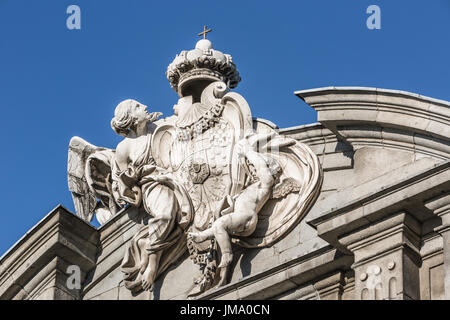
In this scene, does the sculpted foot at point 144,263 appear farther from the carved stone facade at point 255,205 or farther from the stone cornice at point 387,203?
the stone cornice at point 387,203

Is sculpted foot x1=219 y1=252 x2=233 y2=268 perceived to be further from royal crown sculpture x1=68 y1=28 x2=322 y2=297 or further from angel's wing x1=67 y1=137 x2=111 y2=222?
angel's wing x1=67 y1=137 x2=111 y2=222

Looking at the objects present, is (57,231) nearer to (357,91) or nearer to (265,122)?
(265,122)

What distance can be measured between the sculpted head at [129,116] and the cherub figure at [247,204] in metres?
1.66

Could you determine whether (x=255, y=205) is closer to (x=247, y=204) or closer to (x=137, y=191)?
(x=247, y=204)

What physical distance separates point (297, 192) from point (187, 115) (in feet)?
6.09

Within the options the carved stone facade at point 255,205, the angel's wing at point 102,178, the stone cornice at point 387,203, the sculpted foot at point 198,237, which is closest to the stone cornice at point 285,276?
the carved stone facade at point 255,205

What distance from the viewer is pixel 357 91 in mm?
16156

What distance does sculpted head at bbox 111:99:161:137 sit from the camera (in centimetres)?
1811

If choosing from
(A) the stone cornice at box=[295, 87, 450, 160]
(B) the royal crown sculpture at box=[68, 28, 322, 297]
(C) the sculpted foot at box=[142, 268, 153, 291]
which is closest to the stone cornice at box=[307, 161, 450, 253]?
(A) the stone cornice at box=[295, 87, 450, 160]

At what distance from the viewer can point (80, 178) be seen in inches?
744

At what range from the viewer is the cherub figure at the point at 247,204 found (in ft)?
54.5

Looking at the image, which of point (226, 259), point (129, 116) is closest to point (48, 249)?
point (129, 116)

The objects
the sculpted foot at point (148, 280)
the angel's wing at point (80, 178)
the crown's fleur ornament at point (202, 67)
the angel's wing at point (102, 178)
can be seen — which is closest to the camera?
the sculpted foot at point (148, 280)
